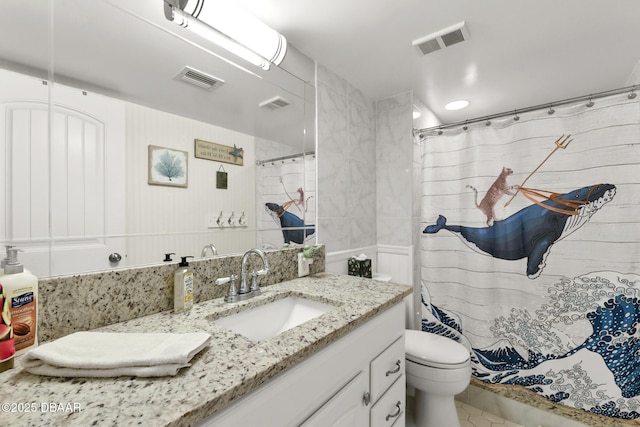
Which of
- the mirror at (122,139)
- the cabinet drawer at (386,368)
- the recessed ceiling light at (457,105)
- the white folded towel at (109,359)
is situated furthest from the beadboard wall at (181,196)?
the recessed ceiling light at (457,105)

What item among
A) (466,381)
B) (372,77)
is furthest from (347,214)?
(466,381)

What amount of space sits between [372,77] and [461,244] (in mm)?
1284

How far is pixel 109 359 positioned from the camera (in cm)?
56

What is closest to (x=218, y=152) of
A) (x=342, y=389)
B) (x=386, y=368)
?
(x=342, y=389)

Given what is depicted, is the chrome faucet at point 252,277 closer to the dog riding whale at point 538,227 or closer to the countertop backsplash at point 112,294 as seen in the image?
the countertop backsplash at point 112,294

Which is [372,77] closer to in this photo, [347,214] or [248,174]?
[347,214]

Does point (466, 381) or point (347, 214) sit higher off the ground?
point (347, 214)

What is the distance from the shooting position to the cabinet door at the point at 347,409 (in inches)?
29.2

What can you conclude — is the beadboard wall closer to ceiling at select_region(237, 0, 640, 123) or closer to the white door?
the white door

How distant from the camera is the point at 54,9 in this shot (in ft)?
2.47

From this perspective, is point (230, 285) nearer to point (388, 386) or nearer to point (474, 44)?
point (388, 386)

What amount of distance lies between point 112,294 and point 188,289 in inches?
8.3

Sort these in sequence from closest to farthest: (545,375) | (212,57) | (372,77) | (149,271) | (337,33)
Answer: (149,271) < (212,57) < (337,33) < (545,375) < (372,77)

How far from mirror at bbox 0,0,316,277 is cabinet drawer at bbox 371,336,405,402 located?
2.31ft
